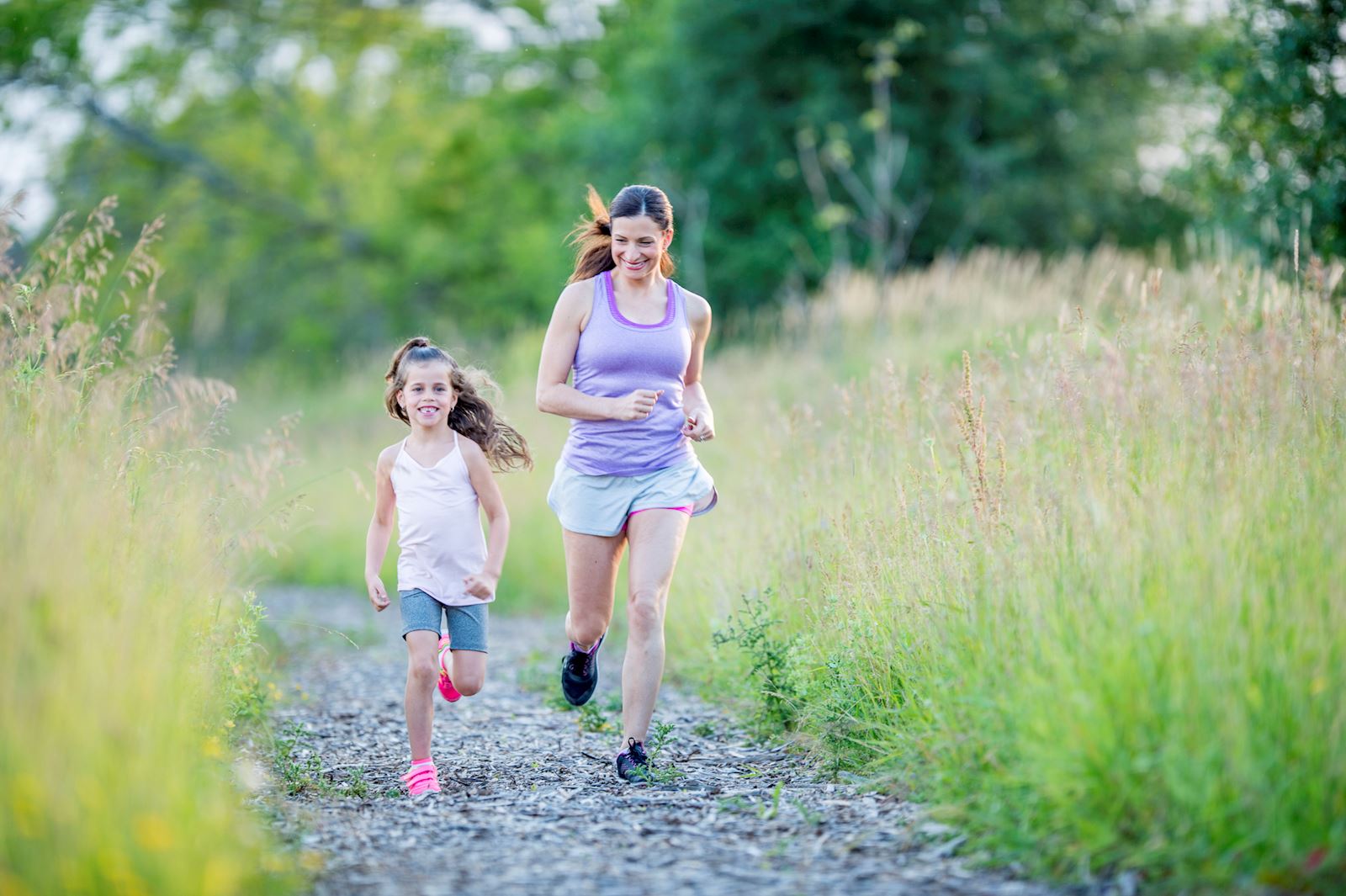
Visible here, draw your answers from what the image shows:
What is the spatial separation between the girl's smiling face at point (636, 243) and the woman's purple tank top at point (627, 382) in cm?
14

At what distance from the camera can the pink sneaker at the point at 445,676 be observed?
180 inches

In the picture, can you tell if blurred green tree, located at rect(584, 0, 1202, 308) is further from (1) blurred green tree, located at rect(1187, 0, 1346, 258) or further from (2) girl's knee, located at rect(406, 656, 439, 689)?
(2) girl's knee, located at rect(406, 656, 439, 689)

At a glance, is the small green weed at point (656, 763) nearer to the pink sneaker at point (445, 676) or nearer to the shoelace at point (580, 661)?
the shoelace at point (580, 661)

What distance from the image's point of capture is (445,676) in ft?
15.2

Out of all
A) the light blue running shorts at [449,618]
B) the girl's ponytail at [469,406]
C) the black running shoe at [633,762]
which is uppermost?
the girl's ponytail at [469,406]

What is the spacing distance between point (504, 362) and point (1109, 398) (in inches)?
475

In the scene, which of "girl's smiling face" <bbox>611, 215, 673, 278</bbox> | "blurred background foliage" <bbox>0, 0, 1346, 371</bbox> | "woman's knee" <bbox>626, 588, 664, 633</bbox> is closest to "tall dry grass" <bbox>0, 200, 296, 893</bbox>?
"woman's knee" <bbox>626, 588, 664, 633</bbox>

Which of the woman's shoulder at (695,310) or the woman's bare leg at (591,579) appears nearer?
the woman's bare leg at (591,579)

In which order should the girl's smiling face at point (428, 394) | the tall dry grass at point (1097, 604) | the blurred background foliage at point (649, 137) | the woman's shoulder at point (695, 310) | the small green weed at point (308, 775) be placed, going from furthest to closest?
the blurred background foliage at point (649, 137) < the woman's shoulder at point (695, 310) < the girl's smiling face at point (428, 394) < the small green weed at point (308, 775) < the tall dry grass at point (1097, 604)

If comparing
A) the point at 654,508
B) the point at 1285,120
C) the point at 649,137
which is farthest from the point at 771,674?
the point at 649,137

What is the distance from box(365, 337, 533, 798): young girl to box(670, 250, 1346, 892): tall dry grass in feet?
4.29

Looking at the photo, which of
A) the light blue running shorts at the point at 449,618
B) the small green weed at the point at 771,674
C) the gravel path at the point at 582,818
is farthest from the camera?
the small green weed at the point at 771,674

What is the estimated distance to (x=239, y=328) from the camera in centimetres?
3219

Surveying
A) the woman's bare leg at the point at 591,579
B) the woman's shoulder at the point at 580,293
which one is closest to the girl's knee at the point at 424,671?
the woman's bare leg at the point at 591,579
